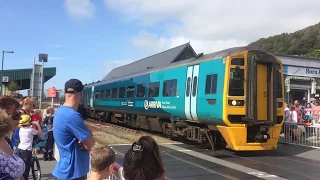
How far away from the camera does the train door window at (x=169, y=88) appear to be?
44.7 feet

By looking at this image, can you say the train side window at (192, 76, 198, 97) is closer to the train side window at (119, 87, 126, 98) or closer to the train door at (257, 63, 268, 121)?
the train door at (257, 63, 268, 121)

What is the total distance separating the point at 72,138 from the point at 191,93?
8874mm

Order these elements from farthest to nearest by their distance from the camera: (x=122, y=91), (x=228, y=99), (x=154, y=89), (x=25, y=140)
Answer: (x=122, y=91), (x=154, y=89), (x=228, y=99), (x=25, y=140)

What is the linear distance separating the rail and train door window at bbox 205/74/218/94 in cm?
435

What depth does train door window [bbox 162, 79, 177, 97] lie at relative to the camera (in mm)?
13633

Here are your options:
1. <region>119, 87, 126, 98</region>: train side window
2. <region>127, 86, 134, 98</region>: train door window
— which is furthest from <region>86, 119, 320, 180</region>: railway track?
<region>119, 87, 126, 98</region>: train side window

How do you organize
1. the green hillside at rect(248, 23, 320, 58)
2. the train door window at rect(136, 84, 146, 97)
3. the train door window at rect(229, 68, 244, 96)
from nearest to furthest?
the train door window at rect(229, 68, 244, 96) < the train door window at rect(136, 84, 146, 97) < the green hillside at rect(248, 23, 320, 58)

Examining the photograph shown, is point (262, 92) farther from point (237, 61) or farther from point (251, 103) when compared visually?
point (237, 61)

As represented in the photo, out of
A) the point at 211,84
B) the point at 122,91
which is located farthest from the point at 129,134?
the point at 211,84

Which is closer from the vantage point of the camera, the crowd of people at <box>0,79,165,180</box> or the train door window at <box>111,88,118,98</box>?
the crowd of people at <box>0,79,165,180</box>

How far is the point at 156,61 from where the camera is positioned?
4253 centimetres

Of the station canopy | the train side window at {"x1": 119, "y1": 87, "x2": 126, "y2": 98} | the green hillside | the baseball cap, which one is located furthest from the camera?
the green hillside

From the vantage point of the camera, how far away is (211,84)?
11.2 m

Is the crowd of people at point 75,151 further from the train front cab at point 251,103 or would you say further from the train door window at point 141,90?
the train door window at point 141,90
